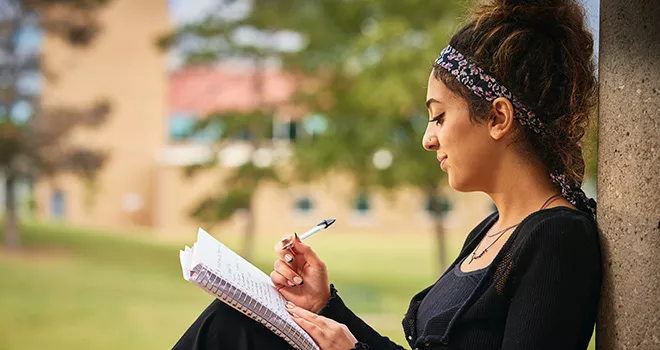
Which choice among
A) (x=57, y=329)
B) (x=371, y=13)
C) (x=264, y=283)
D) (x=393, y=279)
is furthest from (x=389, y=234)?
(x=264, y=283)

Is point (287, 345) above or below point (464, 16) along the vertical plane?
below

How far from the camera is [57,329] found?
7.97 m

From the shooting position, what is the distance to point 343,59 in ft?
25.2

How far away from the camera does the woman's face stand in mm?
1184

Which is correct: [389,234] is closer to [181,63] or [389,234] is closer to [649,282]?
[181,63]

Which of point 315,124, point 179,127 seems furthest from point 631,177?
point 179,127

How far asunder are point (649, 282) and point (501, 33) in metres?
0.37

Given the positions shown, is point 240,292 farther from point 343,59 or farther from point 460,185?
point 343,59

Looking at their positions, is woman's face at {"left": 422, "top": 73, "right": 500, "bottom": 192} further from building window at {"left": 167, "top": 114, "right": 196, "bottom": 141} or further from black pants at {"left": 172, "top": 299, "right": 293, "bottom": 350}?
building window at {"left": 167, "top": 114, "right": 196, "bottom": 141}

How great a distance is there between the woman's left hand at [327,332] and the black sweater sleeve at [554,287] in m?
0.23

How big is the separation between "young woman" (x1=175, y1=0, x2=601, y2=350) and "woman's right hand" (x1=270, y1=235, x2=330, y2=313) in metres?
0.07

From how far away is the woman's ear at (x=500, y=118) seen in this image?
1.15 metres

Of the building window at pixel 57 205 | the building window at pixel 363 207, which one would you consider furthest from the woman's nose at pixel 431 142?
the building window at pixel 363 207

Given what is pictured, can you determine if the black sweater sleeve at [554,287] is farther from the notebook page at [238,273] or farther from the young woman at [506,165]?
the notebook page at [238,273]
